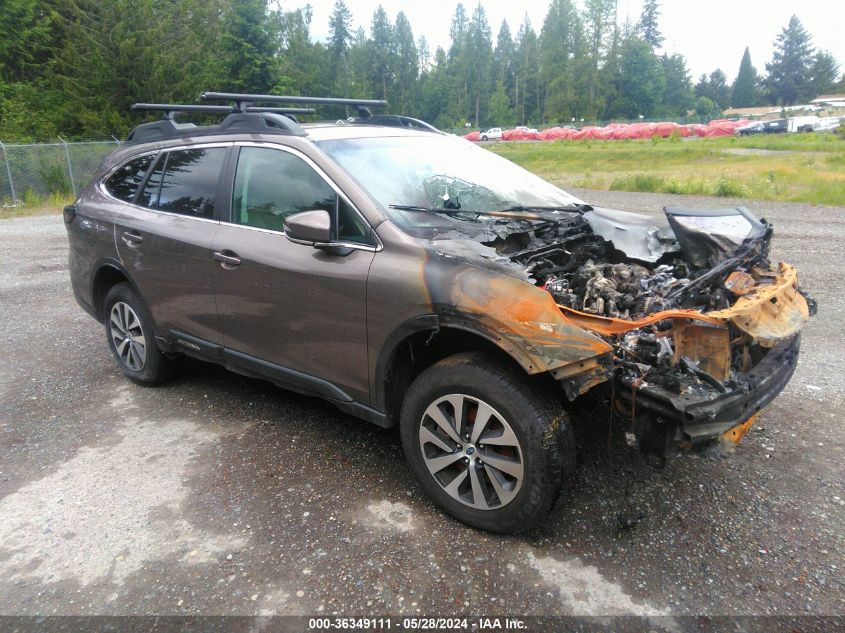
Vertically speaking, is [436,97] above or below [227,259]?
above

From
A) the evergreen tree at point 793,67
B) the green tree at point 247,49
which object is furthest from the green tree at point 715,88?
the green tree at point 247,49

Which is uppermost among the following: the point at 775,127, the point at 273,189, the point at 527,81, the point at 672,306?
the point at 527,81

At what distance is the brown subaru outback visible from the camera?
104 inches

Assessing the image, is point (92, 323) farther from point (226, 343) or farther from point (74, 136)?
point (74, 136)

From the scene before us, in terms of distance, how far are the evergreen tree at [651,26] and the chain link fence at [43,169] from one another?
3964 inches

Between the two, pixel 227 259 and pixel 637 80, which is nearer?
pixel 227 259

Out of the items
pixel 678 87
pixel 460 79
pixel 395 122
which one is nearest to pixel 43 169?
pixel 395 122

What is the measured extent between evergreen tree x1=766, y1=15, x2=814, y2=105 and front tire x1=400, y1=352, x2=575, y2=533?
123 metres

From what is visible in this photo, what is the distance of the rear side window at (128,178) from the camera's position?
15.0ft

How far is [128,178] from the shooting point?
470 centimetres

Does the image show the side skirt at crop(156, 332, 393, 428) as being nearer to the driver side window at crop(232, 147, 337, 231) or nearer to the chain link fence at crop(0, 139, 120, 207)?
the driver side window at crop(232, 147, 337, 231)

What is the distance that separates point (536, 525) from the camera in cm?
287

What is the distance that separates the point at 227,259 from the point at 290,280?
0.55 m

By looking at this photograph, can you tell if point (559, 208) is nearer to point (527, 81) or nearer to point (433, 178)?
point (433, 178)
